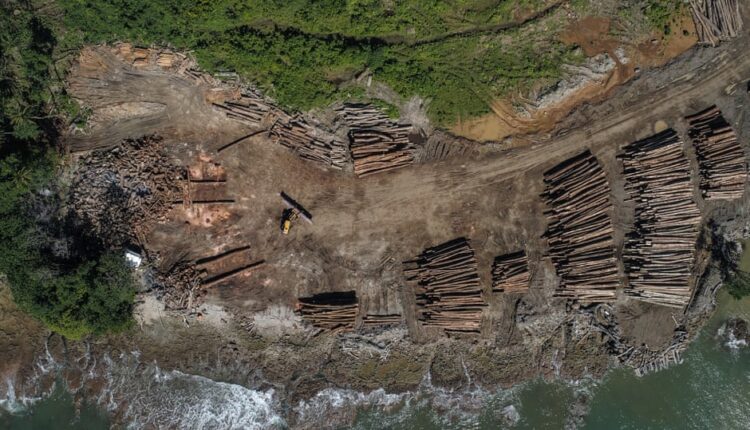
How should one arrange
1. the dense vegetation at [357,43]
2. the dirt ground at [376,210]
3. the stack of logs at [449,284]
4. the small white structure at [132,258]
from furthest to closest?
the dirt ground at [376,210] < the stack of logs at [449,284] < the small white structure at [132,258] < the dense vegetation at [357,43]

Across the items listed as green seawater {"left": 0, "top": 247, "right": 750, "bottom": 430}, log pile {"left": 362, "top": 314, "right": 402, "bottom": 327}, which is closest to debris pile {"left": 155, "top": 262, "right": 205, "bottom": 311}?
log pile {"left": 362, "top": 314, "right": 402, "bottom": 327}

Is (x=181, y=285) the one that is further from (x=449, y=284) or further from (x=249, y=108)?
(x=449, y=284)

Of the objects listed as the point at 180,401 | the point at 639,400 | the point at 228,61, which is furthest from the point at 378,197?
the point at 639,400

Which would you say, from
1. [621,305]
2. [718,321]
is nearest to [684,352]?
[718,321]

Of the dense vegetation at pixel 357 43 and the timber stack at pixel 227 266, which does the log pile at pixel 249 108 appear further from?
the timber stack at pixel 227 266

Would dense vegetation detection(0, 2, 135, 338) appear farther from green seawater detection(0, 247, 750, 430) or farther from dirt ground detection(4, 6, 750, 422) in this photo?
green seawater detection(0, 247, 750, 430)

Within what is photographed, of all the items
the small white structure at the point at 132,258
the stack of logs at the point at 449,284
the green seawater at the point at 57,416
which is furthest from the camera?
the green seawater at the point at 57,416

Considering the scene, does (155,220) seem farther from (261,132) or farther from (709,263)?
(709,263)

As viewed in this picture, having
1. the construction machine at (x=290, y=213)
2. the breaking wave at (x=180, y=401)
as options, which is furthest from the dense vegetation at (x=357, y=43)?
the breaking wave at (x=180, y=401)
